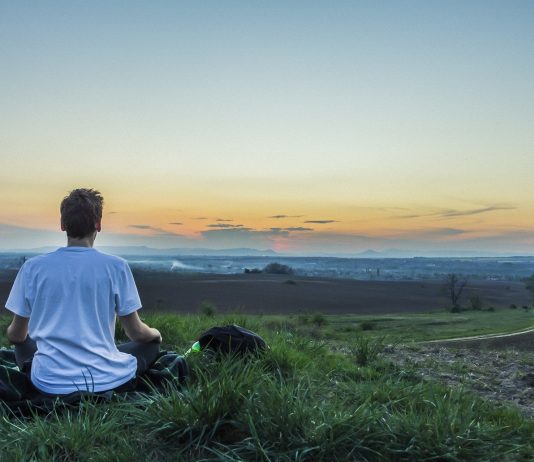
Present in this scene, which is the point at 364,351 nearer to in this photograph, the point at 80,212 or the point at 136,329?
the point at 136,329

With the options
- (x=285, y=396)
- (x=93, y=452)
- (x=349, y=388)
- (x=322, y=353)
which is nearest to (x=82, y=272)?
(x=93, y=452)

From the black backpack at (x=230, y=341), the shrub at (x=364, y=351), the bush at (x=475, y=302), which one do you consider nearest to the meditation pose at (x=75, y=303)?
the black backpack at (x=230, y=341)

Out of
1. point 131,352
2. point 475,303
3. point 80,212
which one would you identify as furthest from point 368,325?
point 475,303

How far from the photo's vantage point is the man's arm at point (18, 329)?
4551mm

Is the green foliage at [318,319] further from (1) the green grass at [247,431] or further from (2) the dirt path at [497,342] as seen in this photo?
(1) the green grass at [247,431]

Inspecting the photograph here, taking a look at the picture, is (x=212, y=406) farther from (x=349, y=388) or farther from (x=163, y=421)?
(x=349, y=388)

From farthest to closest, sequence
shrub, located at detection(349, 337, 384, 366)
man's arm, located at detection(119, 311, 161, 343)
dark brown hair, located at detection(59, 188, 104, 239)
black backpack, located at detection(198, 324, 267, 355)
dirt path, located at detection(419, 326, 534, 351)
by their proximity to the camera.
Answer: dirt path, located at detection(419, 326, 534, 351)
shrub, located at detection(349, 337, 384, 366)
black backpack, located at detection(198, 324, 267, 355)
man's arm, located at detection(119, 311, 161, 343)
dark brown hair, located at detection(59, 188, 104, 239)

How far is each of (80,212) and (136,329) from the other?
0.96m

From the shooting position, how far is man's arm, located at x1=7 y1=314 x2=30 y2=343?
14.9ft

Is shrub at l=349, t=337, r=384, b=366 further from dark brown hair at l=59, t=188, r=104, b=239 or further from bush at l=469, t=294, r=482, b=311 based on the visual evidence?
bush at l=469, t=294, r=482, b=311

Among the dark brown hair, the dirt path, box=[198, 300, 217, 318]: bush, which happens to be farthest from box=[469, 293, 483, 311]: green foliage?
the dark brown hair

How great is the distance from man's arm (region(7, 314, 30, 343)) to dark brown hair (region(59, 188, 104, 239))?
2.41 ft

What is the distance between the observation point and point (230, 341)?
18.7ft

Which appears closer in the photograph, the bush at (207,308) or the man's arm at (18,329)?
the man's arm at (18,329)
